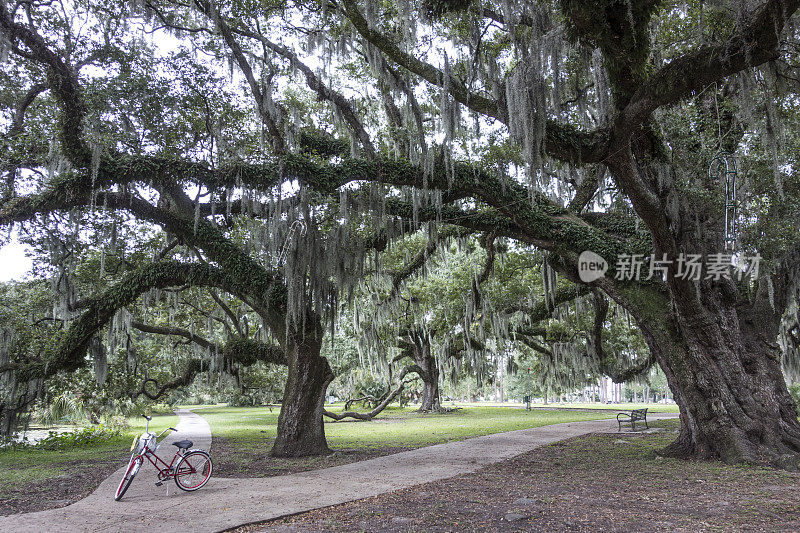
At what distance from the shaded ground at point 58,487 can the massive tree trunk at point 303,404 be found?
2.90m

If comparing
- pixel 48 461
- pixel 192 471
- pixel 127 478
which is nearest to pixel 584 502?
pixel 192 471

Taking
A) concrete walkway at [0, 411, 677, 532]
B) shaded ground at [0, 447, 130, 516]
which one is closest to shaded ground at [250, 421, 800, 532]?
concrete walkway at [0, 411, 677, 532]

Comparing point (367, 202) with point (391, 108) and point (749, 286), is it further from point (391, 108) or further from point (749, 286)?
point (749, 286)

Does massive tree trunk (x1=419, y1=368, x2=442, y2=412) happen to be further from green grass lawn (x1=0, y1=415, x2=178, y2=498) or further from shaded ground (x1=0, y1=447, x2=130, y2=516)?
shaded ground (x1=0, y1=447, x2=130, y2=516)

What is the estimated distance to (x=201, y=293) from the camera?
1371 cm

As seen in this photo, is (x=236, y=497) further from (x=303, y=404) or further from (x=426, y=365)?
(x=426, y=365)

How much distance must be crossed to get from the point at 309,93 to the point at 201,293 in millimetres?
6812

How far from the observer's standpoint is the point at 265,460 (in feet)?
27.3

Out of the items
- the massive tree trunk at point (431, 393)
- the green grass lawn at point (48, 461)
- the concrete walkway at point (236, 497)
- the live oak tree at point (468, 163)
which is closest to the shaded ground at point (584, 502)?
the concrete walkway at point (236, 497)

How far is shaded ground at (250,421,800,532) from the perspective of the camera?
3990 mm

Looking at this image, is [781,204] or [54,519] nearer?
[54,519]

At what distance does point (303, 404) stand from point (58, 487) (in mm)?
3885

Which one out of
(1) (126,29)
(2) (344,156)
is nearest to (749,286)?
(2) (344,156)

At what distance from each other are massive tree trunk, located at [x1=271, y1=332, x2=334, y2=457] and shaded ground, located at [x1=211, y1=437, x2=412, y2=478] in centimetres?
29
